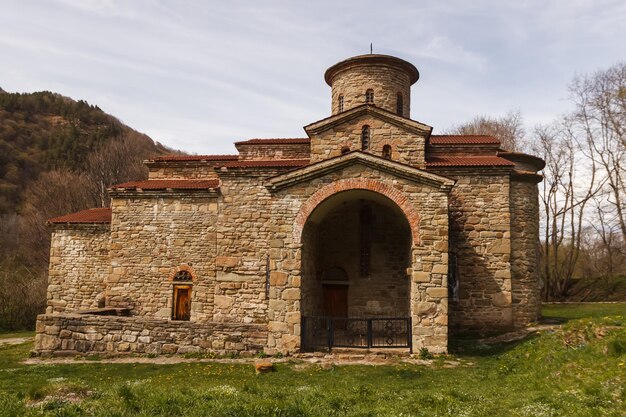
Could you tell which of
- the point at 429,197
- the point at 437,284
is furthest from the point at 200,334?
the point at 429,197

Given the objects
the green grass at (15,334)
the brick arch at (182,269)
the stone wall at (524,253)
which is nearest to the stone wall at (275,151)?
the brick arch at (182,269)

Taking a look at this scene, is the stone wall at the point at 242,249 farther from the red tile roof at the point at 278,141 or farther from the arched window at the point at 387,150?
the arched window at the point at 387,150

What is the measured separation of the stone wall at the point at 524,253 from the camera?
13359 millimetres

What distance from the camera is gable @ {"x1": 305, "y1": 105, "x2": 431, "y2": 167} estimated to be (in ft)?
46.6

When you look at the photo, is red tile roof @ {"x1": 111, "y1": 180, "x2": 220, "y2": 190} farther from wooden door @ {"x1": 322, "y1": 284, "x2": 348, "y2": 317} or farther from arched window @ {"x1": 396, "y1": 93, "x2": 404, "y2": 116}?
arched window @ {"x1": 396, "y1": 93, "x2": 404, "y2": 116}

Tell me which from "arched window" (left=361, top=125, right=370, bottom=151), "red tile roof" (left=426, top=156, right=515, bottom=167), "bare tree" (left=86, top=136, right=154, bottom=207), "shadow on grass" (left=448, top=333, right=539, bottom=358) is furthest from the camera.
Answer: "bare tree" (left=86, top=136, right=154, bottom=207)

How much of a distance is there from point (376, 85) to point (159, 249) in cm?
1038

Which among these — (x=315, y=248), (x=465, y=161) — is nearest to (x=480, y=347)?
(x=315, y=248)

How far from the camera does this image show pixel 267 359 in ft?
34.7

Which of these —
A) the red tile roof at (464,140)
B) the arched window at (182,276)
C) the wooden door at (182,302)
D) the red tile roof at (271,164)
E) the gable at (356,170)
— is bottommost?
the wooden door at (182,302)

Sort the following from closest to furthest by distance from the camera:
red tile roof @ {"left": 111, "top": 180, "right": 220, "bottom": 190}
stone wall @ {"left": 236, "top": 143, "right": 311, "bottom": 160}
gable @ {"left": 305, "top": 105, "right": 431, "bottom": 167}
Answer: gable @ {"left": 305, "top": 105, "right": 431, "bottom": 167}, red tile roof @ {"left": 111, "top": 180, "right": 220, "bottom": 190}, stone wall @ {"left": 236, "top": 143, "right": 311, "bottom": 160}

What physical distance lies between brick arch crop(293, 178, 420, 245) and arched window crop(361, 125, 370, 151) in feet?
11.6

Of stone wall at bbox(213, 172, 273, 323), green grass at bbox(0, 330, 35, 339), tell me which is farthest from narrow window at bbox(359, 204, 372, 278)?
green grass at bbox(0, 330, 35, 339)

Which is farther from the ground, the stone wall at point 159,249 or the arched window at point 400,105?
the arched window at point 400,105
